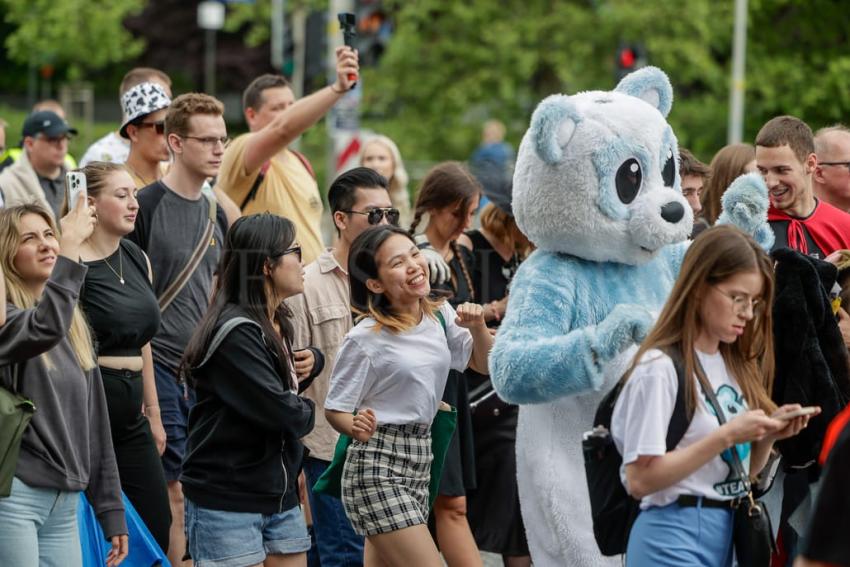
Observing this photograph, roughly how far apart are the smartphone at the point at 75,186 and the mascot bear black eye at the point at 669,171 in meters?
2.18

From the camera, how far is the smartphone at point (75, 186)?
5969mm

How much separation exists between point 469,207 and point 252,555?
241 cm

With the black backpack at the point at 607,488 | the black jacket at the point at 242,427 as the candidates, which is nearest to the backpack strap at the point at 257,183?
the black jacket at the point at 242,427

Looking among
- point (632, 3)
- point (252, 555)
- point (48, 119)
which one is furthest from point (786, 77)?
point (252, 555)

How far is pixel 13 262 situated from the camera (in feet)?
18.7

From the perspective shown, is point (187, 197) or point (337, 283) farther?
point (187, 197)

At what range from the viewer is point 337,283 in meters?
6.75

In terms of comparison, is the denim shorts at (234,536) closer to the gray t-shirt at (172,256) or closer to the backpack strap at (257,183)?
the gray t-shirt at (172,256)

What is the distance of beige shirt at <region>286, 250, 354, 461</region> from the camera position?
6.66 meters

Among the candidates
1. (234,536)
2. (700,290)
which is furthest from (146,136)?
(700,290)

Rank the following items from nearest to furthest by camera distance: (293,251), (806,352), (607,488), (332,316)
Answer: (607,488)
(806,352)
(293,251)
(332,316)

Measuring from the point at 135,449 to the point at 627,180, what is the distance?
2395mm

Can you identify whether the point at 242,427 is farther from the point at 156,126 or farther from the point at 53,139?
the point at 53,139

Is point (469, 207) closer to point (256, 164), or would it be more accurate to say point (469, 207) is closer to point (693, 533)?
point (256, 164)
